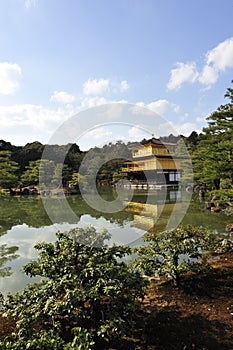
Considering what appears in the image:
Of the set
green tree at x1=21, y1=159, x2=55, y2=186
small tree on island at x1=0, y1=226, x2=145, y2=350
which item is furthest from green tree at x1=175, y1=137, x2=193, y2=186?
small tree on island at x1=0, y1=226, x2=145, y2=350

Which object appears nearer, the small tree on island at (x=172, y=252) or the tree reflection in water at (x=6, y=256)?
the small tree on island at (x=172, y=252)

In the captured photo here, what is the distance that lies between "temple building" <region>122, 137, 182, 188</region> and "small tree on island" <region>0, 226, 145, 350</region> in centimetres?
2102

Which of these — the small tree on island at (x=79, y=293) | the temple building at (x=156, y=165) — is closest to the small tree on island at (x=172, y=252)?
the small tree on island at (x=79, y=293)

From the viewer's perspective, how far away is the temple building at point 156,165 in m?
24.8

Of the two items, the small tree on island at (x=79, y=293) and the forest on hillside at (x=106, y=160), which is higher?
the forest on hillside at (x=106, y=160)

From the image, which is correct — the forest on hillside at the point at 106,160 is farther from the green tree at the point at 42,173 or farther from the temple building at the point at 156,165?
the temple building at the point at 156,165

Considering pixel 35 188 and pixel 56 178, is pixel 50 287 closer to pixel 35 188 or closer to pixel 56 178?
pixel 56 178

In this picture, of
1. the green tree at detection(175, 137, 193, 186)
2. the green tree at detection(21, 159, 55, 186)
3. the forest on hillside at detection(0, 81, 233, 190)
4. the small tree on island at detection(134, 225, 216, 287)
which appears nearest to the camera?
the small tree on island at detection(134, 225, 216, 287)

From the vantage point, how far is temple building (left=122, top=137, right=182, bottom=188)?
24.8 meters

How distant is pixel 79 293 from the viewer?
2227 mm

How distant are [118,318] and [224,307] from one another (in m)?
1.51

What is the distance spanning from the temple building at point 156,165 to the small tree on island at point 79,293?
21.0 metres

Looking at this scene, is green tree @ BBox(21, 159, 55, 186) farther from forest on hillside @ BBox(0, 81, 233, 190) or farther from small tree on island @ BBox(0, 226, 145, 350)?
small tree on island @ BBox(0, 226, 145, 350)

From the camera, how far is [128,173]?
29609mm
